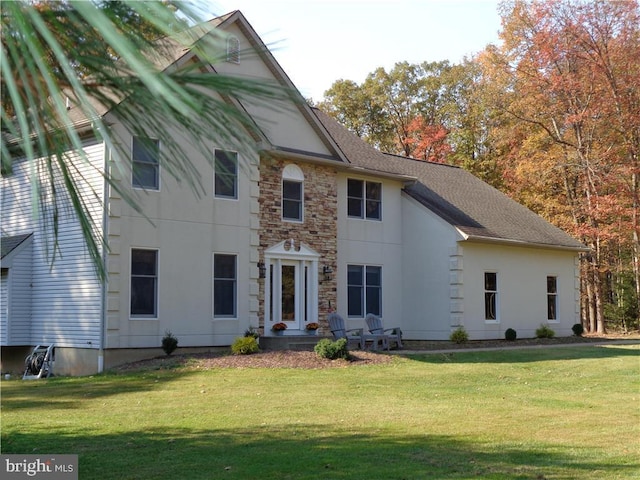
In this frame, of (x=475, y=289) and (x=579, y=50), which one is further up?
(x=579, y=50)

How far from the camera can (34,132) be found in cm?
297

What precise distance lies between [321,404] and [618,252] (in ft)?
109

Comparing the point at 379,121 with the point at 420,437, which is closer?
the point at 420,437

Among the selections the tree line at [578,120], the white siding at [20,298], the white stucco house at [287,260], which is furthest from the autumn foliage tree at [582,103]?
the white siding at [20,298]

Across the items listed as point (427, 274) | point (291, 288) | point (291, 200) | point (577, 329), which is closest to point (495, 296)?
point (427, 274)

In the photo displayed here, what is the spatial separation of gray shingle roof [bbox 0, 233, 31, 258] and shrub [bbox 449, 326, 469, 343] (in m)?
11.3

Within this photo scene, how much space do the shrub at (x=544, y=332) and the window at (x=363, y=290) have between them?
563cm

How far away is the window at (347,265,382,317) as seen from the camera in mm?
21734

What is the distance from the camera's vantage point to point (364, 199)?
73.6ft

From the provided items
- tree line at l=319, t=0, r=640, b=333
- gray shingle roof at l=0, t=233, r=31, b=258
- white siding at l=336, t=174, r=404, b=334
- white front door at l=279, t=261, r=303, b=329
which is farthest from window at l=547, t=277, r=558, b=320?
gray shingle roof at l=0, t=233, r=31, b=258

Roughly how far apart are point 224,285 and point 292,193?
3.25 metres

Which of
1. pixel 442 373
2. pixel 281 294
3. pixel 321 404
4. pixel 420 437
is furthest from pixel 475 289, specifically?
pixel 420 437

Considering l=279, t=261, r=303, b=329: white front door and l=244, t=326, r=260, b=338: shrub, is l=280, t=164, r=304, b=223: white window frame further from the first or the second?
l=244, t=326, r=260, b=338: shrub

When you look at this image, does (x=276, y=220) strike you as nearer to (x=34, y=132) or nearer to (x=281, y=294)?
(x=281, y=294)
